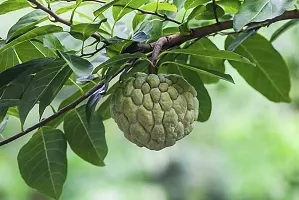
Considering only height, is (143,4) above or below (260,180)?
above

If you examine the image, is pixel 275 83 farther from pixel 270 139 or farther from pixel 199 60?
pixel 270 139

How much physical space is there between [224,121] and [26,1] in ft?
7.23

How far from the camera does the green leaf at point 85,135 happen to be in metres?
0.91

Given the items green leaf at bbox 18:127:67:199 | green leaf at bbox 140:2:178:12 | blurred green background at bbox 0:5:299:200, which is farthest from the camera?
blurred green background at bbox 0:5:299:200

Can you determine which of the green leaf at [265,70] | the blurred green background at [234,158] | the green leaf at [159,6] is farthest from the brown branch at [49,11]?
the blurred green background at [234,158]

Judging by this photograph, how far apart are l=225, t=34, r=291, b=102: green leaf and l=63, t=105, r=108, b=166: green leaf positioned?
0.26 metres

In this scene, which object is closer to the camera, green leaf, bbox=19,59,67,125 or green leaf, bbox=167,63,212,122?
green leaf, bbox=19,59,67,125

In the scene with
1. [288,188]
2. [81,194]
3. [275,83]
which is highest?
[275,83]

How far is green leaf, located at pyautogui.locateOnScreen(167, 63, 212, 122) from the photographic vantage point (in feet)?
2.96

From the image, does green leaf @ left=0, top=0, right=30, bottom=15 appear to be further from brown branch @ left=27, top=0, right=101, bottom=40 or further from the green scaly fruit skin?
the green scaly fruit skin

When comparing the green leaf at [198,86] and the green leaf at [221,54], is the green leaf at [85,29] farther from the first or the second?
Answer: the green leaf at [198,86]

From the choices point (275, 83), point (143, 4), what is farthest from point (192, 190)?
point (143, 4)

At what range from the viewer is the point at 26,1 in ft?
2.37

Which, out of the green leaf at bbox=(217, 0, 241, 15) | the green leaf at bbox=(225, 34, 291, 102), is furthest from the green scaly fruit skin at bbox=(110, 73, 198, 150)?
the green leaf at bbox=(225, 34, 291, 102)
